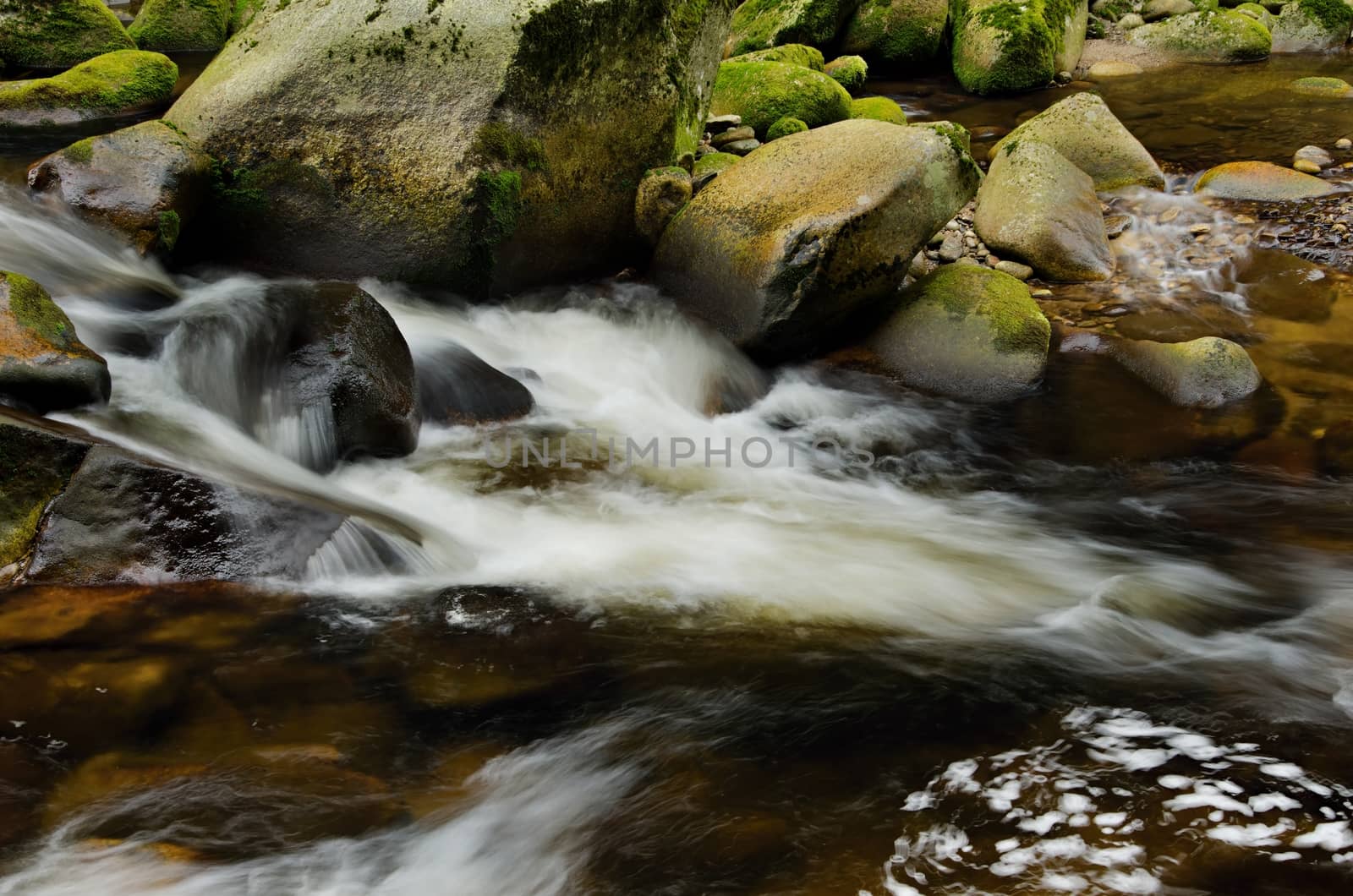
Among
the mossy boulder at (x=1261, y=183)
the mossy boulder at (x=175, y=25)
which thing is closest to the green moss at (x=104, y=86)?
the mossy boulder at (x=175, y=25)

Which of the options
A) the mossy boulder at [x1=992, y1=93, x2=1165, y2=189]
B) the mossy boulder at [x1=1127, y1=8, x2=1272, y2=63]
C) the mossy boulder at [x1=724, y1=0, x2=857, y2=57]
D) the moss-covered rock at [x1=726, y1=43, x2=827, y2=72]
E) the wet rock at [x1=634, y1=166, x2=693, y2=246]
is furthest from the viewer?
the mossy boulder at [x1=1127, y1=8, x2=1272, y2=63]

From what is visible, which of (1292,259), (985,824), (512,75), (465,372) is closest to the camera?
(985,824)

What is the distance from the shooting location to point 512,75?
241 inches

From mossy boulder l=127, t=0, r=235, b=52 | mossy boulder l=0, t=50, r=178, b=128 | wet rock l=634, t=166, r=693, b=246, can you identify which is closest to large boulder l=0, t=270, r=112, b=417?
wet rock l=634, t=166, r=693, b=246

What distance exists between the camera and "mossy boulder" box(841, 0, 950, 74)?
1427cm

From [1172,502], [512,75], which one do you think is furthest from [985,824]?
[512,75]

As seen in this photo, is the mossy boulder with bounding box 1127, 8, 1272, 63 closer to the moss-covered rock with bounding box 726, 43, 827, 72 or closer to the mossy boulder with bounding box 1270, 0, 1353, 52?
the mossy boulder with bounding box 1270, 0, 1353, 52

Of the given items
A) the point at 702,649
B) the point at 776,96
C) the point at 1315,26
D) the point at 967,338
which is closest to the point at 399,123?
the point at 967,338

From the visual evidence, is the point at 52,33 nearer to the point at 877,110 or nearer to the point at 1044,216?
the point at 877,110

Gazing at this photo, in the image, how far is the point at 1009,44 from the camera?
12969 mm

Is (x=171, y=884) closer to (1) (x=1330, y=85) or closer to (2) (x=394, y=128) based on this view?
(2) (x=394, y=128)

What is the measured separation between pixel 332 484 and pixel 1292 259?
7287 mm

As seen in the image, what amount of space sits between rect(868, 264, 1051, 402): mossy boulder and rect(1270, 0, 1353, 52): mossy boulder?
1223 cm

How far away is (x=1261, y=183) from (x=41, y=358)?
9451mm
